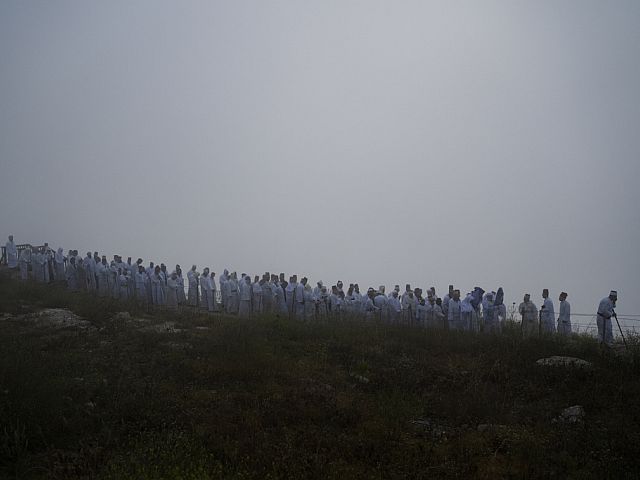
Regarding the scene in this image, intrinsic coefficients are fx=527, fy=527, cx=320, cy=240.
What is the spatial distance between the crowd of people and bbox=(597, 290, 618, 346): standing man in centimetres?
3

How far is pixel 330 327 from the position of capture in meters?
17.5

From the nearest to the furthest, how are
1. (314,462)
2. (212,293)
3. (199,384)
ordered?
(314,462)
(199,384)
(212,293)

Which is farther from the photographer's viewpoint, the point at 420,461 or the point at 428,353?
the point at 428,353

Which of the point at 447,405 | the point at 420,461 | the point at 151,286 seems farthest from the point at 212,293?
the point at 420,461

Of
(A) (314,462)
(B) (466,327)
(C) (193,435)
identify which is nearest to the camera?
(A) (314,462)

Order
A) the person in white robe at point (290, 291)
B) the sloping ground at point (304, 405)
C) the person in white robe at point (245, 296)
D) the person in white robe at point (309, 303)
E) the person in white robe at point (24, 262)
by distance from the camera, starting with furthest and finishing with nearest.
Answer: the person in white robe at point (24, 262) → the person in white robe at point (245, 296) → the person in white robe at point (290, 291) → the person in white robe at point (309, 303) → the sloping ground at point (304, 405)

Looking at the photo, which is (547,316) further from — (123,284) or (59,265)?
(59,265)

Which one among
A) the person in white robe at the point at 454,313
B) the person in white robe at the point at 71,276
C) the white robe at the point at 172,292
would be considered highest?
the person in white robe at the point at 71,276

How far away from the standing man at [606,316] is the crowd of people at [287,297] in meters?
0.03

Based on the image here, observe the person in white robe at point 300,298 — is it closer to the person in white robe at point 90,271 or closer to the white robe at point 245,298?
the white robe at point 245,298

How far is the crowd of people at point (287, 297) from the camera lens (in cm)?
2038

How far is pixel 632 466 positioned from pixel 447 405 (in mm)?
3567

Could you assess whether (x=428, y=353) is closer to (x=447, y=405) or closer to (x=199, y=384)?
(x=447, y=405)

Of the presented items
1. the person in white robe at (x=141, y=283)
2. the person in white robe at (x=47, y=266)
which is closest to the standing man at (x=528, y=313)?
A: the person in white robe at (x=141, y=283)
